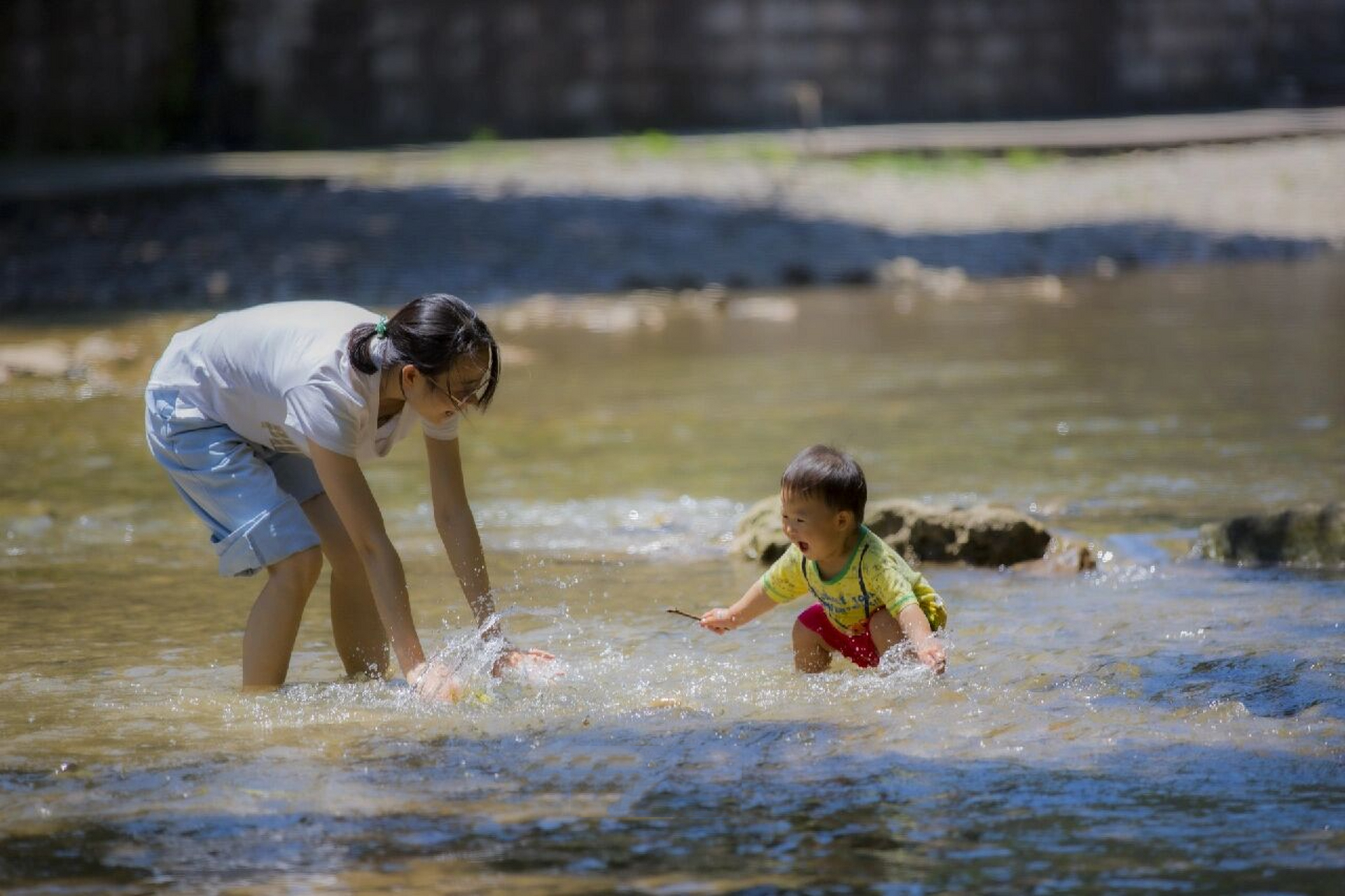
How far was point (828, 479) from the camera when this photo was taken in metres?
4.20

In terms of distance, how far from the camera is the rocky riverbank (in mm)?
12344

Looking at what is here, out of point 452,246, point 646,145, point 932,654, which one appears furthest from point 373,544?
point 646,145

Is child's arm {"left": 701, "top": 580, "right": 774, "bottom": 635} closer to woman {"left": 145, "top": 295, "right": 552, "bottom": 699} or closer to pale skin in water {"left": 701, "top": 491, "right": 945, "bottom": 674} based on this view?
pale skin in water {"left": 701, "top": 491, "right": 945, "bottom": 674}

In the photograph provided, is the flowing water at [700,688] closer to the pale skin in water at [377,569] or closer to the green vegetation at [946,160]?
the pale skin in water at [377,569]

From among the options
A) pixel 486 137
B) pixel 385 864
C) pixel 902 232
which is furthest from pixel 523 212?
pixel 385 864

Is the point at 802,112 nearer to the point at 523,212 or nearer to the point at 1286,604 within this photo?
the point at 523,212

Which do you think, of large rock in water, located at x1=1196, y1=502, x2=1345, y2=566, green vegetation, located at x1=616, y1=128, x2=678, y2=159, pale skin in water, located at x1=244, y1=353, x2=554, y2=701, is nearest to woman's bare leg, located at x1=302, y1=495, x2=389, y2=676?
pale skin in water, located at x1=244, y1=353, x2=554, y2=701

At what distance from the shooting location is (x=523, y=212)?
1360cm

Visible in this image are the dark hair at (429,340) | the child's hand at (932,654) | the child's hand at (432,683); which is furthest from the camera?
the child's hand at (932,654)

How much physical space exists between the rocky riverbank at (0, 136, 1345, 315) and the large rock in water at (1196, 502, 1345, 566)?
7.18 metres

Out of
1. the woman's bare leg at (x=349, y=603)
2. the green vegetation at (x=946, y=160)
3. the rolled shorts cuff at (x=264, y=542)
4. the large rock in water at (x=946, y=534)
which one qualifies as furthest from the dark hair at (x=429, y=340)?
the green vegetation at (x=946, y=160)

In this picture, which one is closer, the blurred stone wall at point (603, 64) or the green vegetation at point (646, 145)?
the green vegetation at point (646, 145)

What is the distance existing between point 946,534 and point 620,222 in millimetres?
8326

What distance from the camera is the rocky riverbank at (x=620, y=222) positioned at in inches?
486
